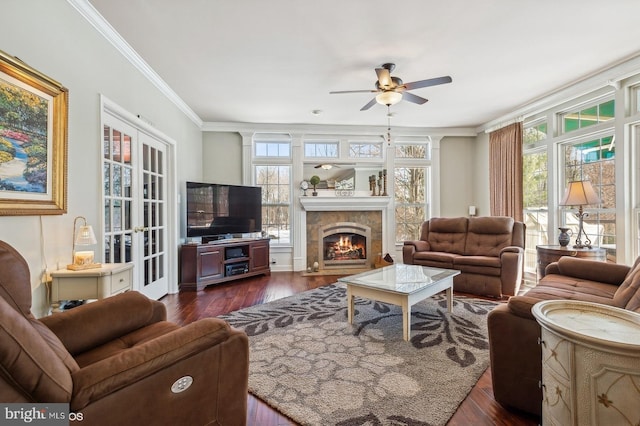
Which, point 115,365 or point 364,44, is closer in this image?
point 115,365

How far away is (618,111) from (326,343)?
409cm

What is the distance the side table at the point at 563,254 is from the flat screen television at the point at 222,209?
4046mm

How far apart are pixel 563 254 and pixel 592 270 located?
818 millimetres

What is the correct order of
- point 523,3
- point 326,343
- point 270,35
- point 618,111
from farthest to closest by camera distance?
point 618,111, point 270,35, point 326,343, point 523,3

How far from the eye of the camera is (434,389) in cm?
181

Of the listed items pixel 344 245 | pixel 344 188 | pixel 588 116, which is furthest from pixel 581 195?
pixel 344 245

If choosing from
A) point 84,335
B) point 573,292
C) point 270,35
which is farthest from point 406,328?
point 270,35

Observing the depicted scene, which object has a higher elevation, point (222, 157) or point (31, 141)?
point (222, 157)

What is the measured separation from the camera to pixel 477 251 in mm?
4242

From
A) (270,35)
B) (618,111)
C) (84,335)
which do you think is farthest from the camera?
(618,111)

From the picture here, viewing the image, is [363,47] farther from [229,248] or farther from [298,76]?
[229,248]

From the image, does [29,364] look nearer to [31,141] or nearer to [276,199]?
[31,141]

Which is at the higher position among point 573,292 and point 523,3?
point 523,3

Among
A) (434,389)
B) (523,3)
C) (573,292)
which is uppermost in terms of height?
(523,3)
